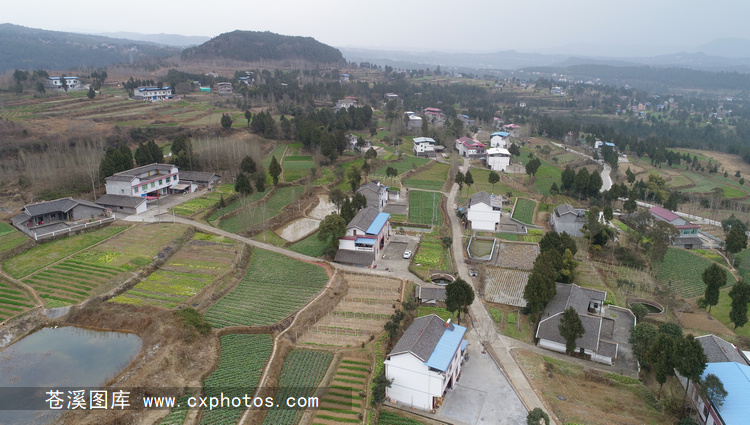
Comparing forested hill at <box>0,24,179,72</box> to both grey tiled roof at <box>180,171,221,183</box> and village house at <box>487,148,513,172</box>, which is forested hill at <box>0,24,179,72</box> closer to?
grey tiled roof at <box>180,171,221,183</box>

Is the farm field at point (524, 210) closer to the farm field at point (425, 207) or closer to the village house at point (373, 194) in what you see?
the farm field at point (425, 207)

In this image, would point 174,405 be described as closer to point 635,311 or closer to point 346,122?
point 635,311

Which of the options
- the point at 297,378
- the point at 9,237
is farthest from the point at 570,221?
the point at 9,237

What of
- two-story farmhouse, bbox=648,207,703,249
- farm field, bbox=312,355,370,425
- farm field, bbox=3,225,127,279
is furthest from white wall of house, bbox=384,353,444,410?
two-story farmhouse, bbox=648,207,703,249

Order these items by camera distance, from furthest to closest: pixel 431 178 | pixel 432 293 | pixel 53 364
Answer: pixel 431 178
pixel 432 293
pixel 53 364

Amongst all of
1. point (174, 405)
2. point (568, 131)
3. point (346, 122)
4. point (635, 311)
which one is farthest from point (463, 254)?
point (568, 131)

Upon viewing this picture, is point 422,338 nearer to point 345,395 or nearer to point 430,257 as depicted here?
point 345,395
